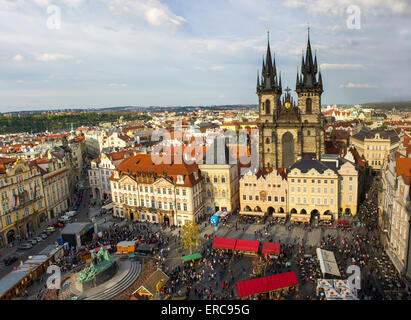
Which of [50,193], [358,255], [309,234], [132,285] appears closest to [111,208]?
[50,193]

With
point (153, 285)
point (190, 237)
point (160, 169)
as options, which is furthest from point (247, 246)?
point (160, 169)

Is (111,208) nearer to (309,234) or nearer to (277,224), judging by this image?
(277,224)

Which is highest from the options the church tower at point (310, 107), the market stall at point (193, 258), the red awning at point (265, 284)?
the church tower at point (310, 107)

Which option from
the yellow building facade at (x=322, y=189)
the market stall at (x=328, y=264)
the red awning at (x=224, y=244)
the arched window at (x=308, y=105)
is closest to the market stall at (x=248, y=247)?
the red awning at (x=224, y=244)

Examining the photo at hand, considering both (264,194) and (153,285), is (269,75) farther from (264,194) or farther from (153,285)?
(153,285)

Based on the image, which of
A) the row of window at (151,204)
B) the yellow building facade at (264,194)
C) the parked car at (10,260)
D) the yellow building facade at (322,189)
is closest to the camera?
the parked car at (10,260)

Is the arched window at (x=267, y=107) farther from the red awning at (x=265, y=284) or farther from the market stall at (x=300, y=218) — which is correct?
the red awning at (x=265, y=284)

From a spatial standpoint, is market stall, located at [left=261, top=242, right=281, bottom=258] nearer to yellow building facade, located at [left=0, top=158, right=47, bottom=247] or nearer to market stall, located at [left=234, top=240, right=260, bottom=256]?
market stall, located at [left=234, top=240, right=260, bottom=256]

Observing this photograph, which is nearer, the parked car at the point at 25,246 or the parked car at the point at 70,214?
the parked car at the point at 25,246

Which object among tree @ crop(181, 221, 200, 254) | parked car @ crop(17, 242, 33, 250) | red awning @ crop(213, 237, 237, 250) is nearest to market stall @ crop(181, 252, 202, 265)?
tree @ crop(181, 221, 200, 254)
